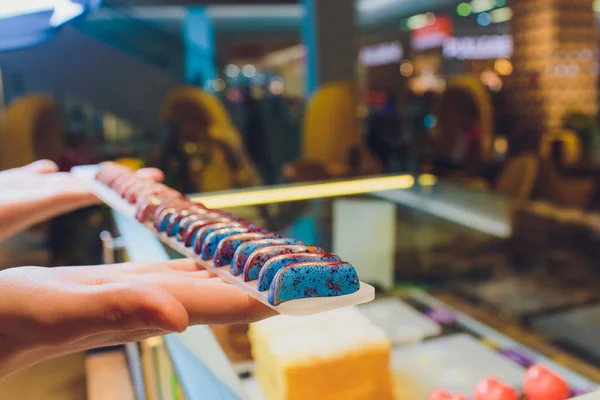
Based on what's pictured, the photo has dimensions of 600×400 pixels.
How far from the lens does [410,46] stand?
8648 mm

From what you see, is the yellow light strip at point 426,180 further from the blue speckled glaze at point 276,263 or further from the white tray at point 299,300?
the blue speckled glaze at point 276,263

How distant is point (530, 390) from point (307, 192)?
1.07 meters

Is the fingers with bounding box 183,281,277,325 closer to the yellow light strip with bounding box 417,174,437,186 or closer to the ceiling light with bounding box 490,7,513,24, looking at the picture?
the yellow light strip with bounding box 417,174,437,186

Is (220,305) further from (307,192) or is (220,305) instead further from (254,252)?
(307,192)

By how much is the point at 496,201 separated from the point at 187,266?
1.90m

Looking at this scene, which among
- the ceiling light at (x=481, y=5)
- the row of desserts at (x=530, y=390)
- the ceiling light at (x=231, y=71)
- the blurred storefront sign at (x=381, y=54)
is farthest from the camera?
the blurred storefront sign at (x=381, y=54)

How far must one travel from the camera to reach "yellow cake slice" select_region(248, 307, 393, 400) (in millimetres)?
1156

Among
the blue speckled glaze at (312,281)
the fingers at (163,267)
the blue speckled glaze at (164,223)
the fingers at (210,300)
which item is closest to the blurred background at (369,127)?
the blue speckled glaze at (164,223)

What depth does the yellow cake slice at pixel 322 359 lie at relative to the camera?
1.16 m

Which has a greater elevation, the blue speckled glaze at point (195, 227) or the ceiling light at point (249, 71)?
the ceiling light at point (249, 71)

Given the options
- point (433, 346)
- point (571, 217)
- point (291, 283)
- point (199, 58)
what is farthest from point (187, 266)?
point (199, 58)

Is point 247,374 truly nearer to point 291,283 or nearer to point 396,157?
point 291,283

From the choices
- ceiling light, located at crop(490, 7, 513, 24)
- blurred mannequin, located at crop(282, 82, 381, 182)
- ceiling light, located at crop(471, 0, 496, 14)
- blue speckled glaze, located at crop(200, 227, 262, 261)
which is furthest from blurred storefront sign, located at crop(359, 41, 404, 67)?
blue speckled glaze, located at crop(200, 227, 262, 261)

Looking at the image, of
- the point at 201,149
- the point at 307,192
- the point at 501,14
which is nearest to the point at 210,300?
the point at 307,192
